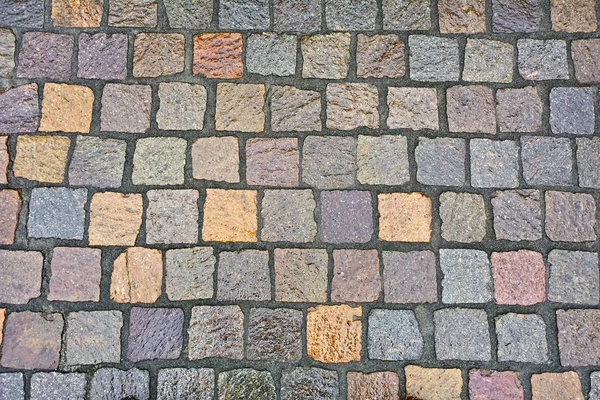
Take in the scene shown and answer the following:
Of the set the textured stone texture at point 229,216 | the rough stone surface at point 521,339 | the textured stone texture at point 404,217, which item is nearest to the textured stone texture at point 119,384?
the textured stone texture at point 229,216

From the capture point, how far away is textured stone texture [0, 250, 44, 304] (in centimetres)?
282

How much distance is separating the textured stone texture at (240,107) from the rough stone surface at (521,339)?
170 centimetres

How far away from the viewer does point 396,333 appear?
282cm

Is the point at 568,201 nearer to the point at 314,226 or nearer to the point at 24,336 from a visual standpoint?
the point at 314,226

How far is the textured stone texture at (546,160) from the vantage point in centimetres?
295

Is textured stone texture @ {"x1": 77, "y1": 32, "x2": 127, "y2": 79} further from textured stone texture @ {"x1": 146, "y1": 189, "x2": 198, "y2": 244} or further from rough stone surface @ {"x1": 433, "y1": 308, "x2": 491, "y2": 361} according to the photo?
rough stone surface @ {"x1": 433, "y1": 308, "x2": 491, "y2": 361}

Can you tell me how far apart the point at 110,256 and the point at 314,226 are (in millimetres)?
1108

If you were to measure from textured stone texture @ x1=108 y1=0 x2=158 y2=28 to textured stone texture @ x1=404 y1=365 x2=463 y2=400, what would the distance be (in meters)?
2.41

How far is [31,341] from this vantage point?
279 cm

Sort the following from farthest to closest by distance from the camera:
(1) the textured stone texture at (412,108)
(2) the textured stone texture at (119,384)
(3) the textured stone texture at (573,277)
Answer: (1) the textured stone texture at (412,108), (3) the textured stone texture at (573,277), (2) the textured stone texture at (119,384)

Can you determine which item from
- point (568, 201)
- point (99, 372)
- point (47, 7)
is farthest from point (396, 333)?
point (47, 7)

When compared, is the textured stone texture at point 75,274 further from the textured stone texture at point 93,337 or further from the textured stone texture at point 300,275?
the textured stone texture at point 300,275

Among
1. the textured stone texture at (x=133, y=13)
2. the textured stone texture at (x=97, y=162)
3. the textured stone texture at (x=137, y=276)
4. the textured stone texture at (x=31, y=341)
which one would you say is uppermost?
the textured stone texture at (x=133, y=13)

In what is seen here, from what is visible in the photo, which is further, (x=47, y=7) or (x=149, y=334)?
(x=47, y=7)
